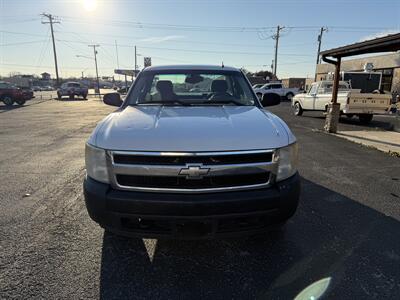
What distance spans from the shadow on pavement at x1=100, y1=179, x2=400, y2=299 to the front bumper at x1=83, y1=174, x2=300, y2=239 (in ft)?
1.49

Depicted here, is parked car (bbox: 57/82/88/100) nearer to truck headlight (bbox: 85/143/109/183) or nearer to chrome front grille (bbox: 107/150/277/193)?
truck headlight (bbox: 85/143/109/183)

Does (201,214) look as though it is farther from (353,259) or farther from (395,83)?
(395,83)

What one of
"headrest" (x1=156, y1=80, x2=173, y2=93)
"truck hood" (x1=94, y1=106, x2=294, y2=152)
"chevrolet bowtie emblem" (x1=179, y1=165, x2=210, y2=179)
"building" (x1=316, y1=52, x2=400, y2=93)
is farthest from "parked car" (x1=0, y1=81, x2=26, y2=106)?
"building" (x1=316, y1=52, x2=400, y2=93)

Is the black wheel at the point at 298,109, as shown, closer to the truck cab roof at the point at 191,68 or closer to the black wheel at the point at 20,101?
the truck cab roof at the point at 191,68

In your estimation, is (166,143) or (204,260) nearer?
(166,143)

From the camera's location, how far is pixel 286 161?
2.75 meters

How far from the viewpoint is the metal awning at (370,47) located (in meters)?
8.32

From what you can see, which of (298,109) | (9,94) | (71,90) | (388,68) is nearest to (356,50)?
(298,109)

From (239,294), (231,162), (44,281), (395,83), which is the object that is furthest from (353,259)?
(395,83)

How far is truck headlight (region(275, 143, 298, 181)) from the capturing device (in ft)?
8.88

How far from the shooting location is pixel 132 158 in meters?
2.57

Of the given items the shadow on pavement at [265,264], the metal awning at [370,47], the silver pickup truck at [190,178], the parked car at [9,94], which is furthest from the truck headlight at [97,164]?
the parked car at [9,94]

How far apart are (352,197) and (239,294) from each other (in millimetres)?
2912

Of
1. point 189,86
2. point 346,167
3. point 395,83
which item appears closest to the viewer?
point 189,86
